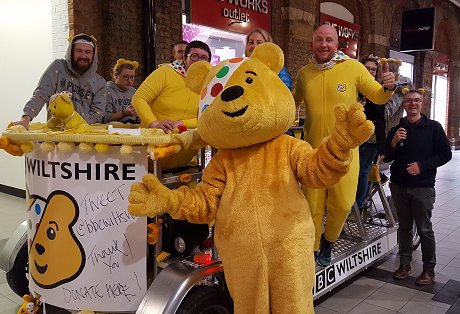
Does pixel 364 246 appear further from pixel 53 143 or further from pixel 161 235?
pixel 53 143

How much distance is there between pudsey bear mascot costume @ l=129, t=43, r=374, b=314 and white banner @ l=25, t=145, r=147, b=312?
378 mm

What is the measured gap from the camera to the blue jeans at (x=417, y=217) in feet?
11.2

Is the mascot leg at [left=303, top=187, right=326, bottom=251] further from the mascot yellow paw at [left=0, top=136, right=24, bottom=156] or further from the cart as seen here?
the mascot yellow paw at [left=0, top=136, right=24, bottom=156]

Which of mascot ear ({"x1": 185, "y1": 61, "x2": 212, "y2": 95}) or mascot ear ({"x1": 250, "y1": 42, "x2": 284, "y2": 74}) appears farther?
mascot ear ({"x1": 185, "y1": 61, "x2": 212, "y2": 95})

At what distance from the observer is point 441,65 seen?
14711mm

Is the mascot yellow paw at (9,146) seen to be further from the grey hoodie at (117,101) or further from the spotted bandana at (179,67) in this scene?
the grey hoodie at (117,101)

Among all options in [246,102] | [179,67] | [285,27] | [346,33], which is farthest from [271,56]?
[346,33]

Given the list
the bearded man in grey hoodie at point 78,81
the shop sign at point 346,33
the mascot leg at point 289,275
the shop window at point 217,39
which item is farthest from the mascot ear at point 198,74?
the shop sign at point 346,33

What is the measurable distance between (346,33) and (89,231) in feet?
29.5

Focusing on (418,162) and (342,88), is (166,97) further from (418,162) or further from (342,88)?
(418,162)

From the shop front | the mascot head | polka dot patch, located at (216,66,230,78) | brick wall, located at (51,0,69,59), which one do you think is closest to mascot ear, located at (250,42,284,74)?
the mascot head

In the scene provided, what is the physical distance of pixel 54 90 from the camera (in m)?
3.07

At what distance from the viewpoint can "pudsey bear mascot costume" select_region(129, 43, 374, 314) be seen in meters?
1.74

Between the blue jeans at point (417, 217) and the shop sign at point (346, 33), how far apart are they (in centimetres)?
647
